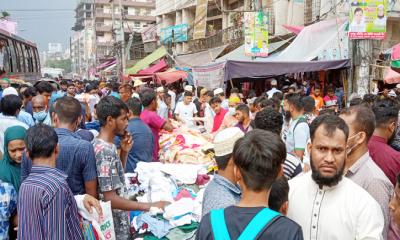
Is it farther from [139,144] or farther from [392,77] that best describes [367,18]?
[139,144]

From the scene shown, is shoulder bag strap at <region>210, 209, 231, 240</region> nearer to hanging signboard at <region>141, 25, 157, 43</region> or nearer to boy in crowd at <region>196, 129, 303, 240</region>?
boy in crowd at <region>196, 129, 303, 240</region>

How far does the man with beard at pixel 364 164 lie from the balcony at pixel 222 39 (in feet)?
61.3

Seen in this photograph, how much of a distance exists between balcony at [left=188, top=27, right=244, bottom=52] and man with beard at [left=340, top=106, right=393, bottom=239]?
735 inches

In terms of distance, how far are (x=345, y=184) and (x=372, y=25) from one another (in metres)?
7.88

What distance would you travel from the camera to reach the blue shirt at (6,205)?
2996 mm

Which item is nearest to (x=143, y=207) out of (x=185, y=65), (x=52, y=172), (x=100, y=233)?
(x=100, y=233)

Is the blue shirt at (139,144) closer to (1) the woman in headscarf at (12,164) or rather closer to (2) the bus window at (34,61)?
(1) the woman in headscarf at (12,164)

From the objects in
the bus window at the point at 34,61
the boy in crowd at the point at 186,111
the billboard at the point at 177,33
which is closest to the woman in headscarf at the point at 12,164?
the boy in crowd at the point at 186,111

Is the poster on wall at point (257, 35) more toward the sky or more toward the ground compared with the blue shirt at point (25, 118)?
more toward the sky

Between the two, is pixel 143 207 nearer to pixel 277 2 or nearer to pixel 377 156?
pixel 377 156

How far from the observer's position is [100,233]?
9.10 feet

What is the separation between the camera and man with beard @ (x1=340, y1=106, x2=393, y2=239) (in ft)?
7.95

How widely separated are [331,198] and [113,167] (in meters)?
1.64

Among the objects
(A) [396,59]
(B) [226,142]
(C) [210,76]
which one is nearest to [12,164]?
A: (B) [226,142]
